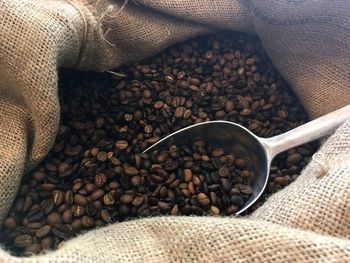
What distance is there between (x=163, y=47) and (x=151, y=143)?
430mm

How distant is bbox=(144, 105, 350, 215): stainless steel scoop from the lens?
4.63ft

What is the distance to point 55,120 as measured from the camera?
1389mm

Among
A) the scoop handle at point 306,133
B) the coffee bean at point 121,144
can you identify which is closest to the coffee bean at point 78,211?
the coffee bean at point 121,144

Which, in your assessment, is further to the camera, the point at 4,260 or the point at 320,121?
the point at 320,121

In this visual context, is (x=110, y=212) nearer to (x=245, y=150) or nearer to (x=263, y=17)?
(x=245, y=150)

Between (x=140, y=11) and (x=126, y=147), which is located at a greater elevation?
(x=140, y=11)

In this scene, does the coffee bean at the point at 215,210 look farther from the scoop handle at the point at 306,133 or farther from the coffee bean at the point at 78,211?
the coffee bean at the point at 78,211

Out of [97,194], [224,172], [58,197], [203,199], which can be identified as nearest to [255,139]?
[224,172]

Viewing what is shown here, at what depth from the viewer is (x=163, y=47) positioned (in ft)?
5.87

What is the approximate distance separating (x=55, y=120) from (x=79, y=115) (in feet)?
0.72

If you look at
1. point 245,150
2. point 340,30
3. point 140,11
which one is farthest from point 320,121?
point 140,11

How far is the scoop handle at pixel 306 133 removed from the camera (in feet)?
4.60

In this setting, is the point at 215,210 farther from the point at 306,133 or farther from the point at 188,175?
the point at 306,133

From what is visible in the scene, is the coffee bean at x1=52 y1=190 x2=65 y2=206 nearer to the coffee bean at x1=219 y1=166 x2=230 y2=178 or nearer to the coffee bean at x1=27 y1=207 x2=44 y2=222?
the coffee bean at x1=27 y1=207 x2=44 y2=222
